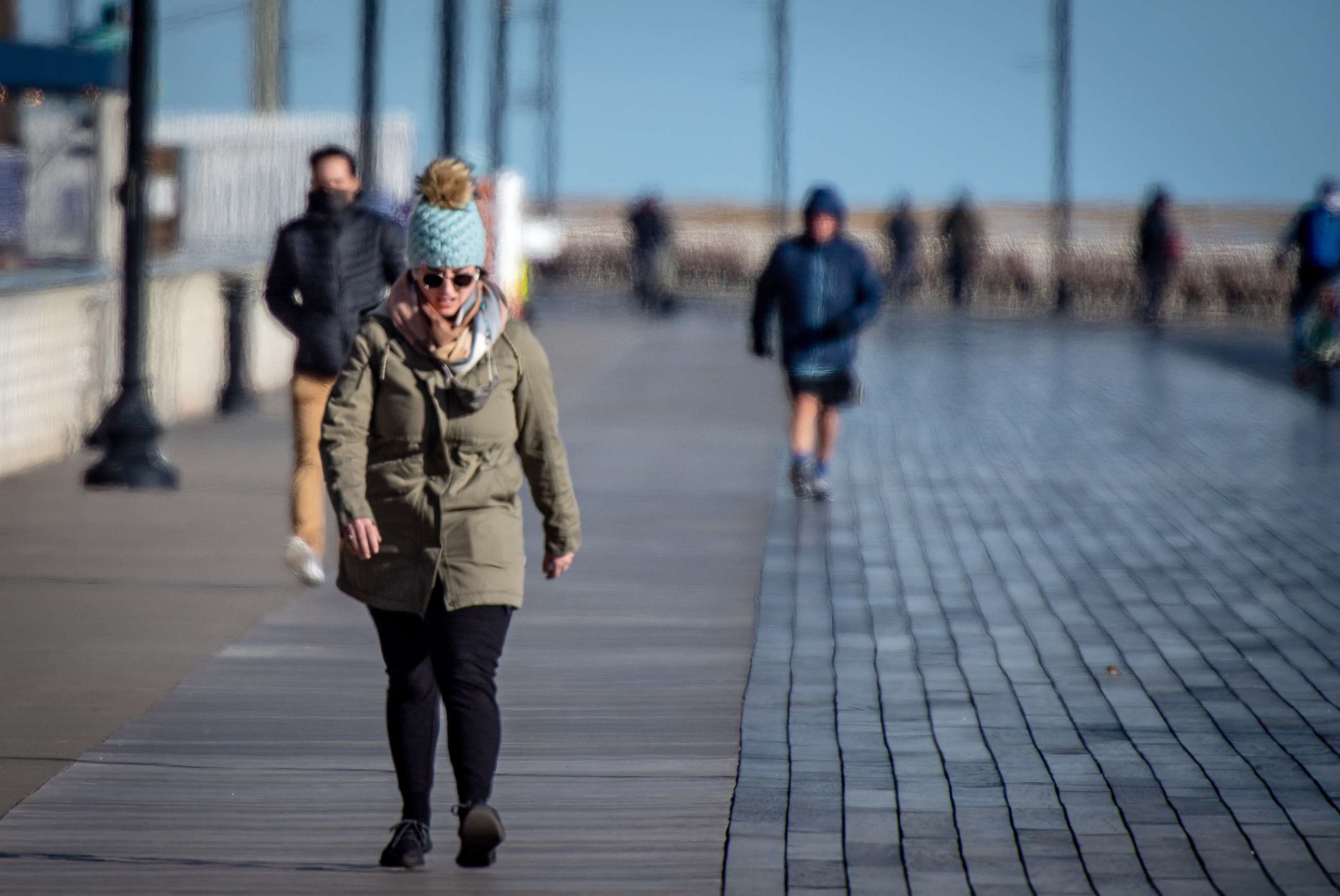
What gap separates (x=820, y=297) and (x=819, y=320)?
13 centimetres

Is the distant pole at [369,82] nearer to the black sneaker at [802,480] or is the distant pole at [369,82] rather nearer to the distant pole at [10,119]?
the distant pole at [10,119]

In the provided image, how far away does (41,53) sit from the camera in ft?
49.7

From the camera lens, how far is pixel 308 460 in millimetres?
9008

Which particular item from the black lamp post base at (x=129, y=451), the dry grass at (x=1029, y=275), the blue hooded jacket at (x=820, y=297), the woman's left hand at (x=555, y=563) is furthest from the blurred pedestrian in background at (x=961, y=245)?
the woman's left hand at (x=555, y=563)

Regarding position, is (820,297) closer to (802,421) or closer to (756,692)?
(802,421)

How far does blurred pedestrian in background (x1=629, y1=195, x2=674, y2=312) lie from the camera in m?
34.5

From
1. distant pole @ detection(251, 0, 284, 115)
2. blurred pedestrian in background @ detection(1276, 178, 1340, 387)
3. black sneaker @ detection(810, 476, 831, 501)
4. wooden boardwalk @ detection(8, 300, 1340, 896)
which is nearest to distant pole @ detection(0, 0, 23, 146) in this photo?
wooden boardwalk @ detection(8, 300, 1340, 896)

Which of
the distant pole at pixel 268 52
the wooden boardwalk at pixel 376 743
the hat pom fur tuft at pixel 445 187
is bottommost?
the wooden boardwalk at pixel 376 743

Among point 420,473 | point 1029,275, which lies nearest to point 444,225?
point 420,473

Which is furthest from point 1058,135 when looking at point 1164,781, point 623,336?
point 1164,781

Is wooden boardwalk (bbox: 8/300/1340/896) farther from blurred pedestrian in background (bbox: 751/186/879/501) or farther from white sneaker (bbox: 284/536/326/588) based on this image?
blurred pedestrian in background (bbox: 751/186/879/501)

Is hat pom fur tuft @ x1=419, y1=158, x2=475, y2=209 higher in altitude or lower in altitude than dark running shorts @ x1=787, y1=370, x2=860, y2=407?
higher

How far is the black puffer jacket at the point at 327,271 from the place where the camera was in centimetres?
900

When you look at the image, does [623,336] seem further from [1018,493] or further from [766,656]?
[766,656]
